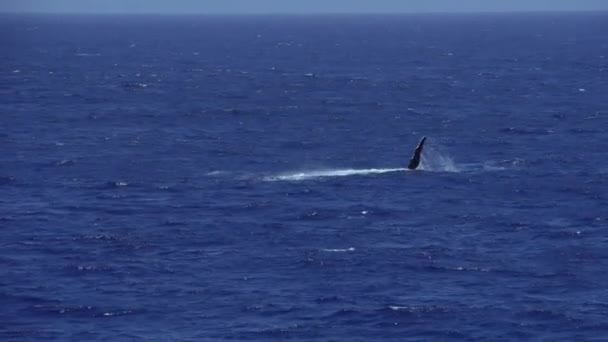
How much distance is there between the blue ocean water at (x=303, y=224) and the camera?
209ft

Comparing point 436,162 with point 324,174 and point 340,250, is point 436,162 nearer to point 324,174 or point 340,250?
point 324,174

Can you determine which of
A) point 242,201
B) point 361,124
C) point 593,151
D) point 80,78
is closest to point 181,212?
point 242,201

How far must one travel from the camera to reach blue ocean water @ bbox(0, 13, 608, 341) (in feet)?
209

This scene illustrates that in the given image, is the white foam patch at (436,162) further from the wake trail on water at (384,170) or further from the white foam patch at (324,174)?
the white foam patch at (324,174)

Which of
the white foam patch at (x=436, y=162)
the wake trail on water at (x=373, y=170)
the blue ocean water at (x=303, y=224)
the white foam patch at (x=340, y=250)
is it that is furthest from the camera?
the white foam patch at (x=436, y=162)

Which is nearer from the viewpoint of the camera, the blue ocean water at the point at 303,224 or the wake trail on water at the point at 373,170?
the blue ocean water at the point at 303,224

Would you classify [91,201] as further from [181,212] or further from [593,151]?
[593,151]

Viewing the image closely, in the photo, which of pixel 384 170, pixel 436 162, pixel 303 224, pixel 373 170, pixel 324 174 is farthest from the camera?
pixel 436 162

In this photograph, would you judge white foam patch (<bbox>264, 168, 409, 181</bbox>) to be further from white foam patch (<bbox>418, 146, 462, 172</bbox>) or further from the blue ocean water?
white foam patch (<bbox>418, 146, 462, 172</bbox>)

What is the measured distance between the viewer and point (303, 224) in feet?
276

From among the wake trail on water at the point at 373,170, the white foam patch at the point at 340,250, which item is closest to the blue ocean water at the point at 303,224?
the white foam patch at the point at 340,250

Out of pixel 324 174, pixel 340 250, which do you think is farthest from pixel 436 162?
pixel 340 250

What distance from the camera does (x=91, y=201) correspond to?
92.1 meters

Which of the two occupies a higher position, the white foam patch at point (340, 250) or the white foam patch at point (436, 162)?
the white foam patch at point (340, 250)
